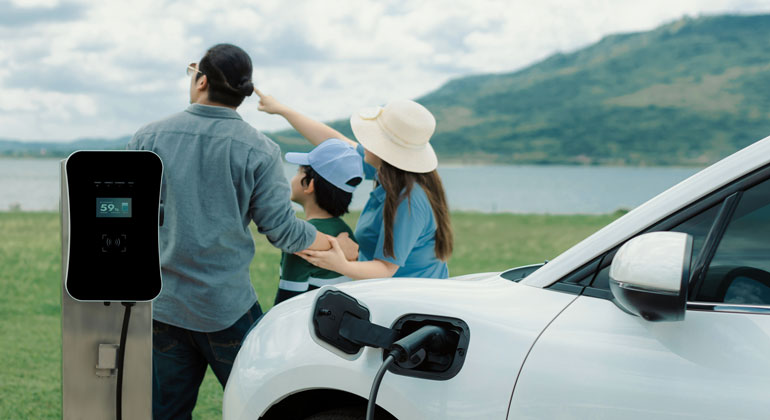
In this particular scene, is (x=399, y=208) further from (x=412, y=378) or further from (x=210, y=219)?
(x=412, y=378)

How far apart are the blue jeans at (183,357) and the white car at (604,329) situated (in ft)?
2.81

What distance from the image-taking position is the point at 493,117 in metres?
183

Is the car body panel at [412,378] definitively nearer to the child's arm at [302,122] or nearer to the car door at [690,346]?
the car door at [690,346]

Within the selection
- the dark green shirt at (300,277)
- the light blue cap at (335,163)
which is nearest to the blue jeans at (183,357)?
the dark green shirt at (300,277)

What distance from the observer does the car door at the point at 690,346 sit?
71.6 inches

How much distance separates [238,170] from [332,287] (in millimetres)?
940

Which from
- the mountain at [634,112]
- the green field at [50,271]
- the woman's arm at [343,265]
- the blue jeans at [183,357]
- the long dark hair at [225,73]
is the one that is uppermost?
the long dark hair at [225,73]

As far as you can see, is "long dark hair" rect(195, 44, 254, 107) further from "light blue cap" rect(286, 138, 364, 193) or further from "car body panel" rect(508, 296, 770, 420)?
"car body panel" rect(508, 296, 770, 420)

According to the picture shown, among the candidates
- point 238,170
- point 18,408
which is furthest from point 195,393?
point 18,408

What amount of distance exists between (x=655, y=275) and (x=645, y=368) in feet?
0.91

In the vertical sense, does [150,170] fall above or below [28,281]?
above

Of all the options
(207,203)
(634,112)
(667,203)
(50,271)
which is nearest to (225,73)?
(207,203)

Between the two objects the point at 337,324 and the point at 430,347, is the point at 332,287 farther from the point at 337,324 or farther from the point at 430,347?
the point at 430,347

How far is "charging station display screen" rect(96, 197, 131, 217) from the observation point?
2.47 metres
